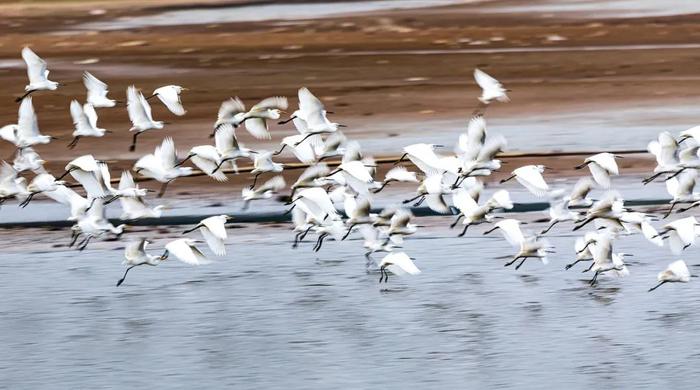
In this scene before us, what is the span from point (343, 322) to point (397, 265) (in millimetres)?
1011

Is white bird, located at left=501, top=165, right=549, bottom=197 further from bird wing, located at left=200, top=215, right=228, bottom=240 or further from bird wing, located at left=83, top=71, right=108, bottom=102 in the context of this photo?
bird wing, located at left=83, top=71, right=108, bottom=102

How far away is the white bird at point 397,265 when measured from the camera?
10.9 metres

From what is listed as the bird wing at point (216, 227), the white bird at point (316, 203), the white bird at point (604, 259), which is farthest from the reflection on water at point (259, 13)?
the white bird at point (604, 259)

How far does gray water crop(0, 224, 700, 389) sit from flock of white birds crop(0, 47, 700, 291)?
196mm

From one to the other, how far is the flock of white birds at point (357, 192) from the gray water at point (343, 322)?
0.20 meters

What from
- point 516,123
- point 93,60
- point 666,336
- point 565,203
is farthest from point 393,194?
point 93,60

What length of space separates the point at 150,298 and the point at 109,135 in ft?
23.7

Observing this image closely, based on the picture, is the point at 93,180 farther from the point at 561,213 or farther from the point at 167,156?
the point at 561,213

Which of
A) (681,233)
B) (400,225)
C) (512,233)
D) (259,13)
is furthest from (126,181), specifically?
(259,13)

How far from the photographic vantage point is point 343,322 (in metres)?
10.1

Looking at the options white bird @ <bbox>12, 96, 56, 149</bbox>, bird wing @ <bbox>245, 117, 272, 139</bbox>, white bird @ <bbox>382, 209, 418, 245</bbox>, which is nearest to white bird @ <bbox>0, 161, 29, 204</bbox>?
white bird @ <bbox>12, 96, 56, 149</bbox>

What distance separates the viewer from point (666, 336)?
31.5ft

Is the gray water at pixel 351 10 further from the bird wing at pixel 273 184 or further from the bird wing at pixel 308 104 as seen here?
the bird wing at pixel 308 104

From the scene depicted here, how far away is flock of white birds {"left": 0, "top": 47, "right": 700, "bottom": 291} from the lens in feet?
36.4
